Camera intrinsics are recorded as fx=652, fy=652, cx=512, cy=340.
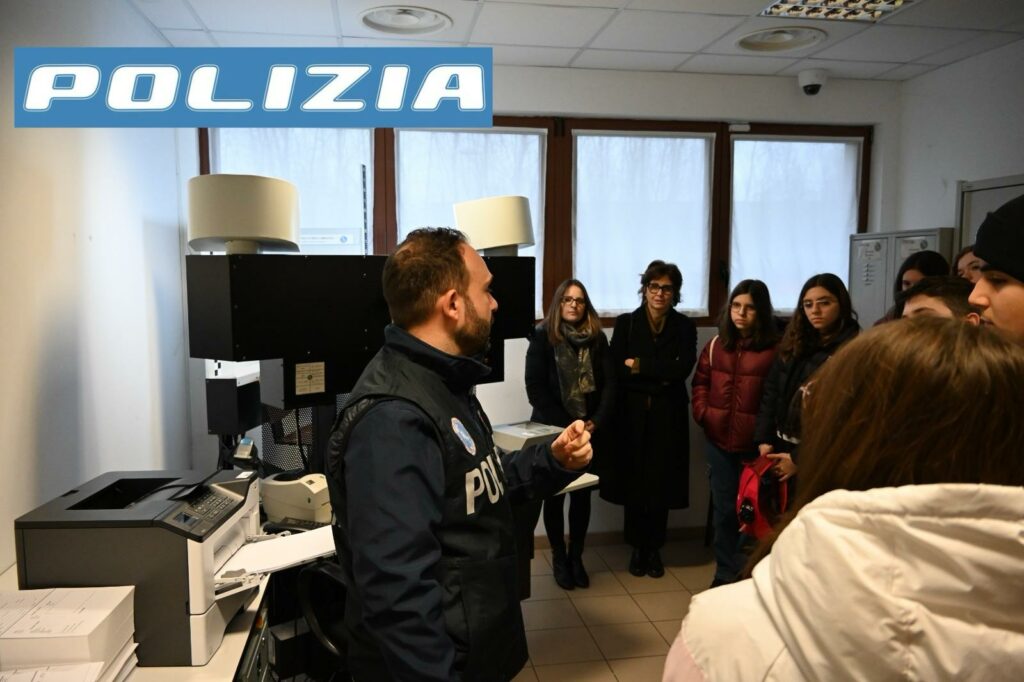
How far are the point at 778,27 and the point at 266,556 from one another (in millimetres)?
3252

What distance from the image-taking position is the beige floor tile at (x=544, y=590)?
3.32 meters

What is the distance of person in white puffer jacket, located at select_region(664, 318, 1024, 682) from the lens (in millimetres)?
597

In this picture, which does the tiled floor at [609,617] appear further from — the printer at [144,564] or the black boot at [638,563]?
the printer at [144,564]

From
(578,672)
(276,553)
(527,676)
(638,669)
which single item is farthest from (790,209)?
(276,553)

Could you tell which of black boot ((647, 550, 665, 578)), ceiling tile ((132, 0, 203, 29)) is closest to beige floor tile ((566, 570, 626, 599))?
black boot ((647, 550, 665, 578))

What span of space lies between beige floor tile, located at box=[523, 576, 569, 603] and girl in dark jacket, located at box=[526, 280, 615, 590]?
0.14 feet

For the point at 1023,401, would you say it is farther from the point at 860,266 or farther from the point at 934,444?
the point at 860,266

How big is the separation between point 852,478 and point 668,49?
10.7ft

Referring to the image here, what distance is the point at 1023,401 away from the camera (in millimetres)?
700

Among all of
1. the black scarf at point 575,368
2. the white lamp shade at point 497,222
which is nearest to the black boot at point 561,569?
the black scarf at point 575,368

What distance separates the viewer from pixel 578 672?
2695mm

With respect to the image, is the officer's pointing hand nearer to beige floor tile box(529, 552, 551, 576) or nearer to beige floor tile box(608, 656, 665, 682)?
beige floor tile box(608, 656, 665, 682)

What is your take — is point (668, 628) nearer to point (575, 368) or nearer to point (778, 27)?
point (575, 368)

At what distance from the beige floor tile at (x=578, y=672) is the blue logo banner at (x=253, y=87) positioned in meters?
2.21
